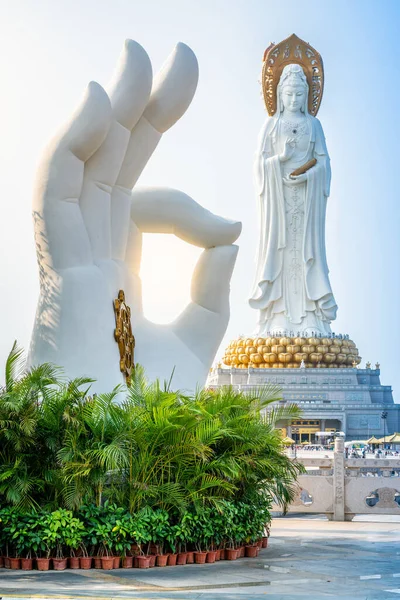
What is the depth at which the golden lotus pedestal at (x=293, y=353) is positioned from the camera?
28766mm

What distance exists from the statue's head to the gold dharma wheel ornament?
2050 centimetres

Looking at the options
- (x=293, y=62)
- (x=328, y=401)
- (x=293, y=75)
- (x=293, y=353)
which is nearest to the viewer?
(x=328, y=401)

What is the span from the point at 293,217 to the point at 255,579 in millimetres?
23398

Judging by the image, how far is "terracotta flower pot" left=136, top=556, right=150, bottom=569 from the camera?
6.82 meters

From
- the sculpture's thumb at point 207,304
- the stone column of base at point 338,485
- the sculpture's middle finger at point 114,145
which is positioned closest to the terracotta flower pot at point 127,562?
the sculpture's middle finger at point 114,145

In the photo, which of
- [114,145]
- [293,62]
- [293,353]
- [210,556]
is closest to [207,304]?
[114,145]

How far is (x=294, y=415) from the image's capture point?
8398 mm

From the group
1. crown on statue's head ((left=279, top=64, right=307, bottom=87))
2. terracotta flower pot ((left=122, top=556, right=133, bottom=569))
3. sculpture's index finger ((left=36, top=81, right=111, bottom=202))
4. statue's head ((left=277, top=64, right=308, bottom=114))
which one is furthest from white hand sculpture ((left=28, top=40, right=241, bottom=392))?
crown on statue's head ((left=279, top=64, right=307, bottom=87))

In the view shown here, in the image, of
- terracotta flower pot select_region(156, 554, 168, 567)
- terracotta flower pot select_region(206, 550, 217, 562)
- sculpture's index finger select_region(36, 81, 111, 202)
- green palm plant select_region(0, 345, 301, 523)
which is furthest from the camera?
sculpture's index finger select_region(36, 81, 111, 202)

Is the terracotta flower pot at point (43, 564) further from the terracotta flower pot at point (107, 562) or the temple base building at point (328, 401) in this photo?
the temple base building at point (328, 401)

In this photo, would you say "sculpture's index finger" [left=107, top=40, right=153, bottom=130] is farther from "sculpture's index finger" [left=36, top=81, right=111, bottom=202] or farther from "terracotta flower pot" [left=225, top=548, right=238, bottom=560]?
"terracotta flower pot" [left=225, top=548, right=238, bottom=560]

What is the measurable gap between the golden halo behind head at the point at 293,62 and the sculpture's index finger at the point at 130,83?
20480 millimetres

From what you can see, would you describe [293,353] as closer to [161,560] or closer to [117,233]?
[117,233]

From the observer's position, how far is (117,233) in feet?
33.1
